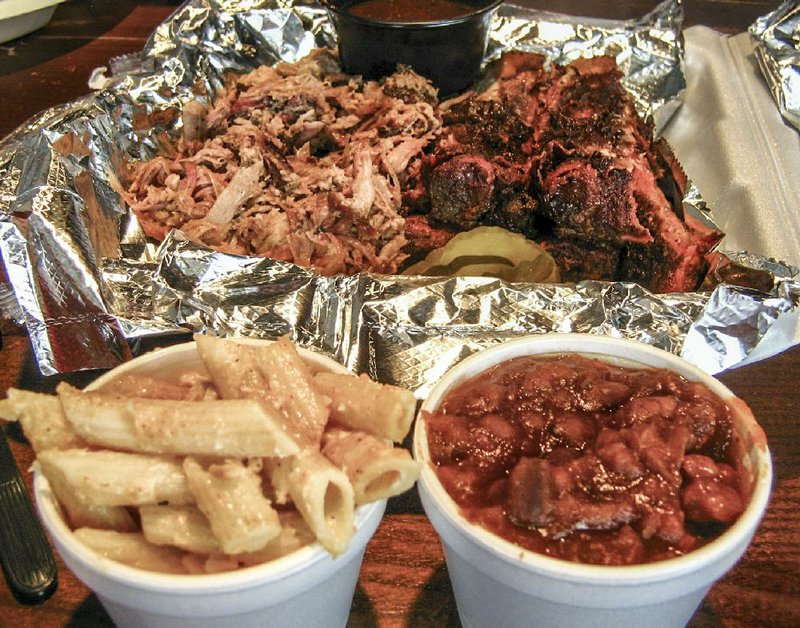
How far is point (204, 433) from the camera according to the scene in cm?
102

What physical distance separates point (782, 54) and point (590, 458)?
250 cm

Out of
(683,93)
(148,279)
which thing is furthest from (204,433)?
(683,93)

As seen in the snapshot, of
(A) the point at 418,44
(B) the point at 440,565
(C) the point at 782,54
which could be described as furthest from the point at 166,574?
(C) the point at 782,54

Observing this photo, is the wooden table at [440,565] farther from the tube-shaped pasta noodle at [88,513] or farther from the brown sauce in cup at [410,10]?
the brown sauce in cup at [410,10]

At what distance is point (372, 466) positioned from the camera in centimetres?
102

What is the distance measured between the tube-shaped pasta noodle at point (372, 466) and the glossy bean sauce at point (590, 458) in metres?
0.12

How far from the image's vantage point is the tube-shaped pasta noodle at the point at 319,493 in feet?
3.19

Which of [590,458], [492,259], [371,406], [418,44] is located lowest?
[492,259]

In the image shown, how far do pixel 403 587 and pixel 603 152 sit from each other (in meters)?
1.34

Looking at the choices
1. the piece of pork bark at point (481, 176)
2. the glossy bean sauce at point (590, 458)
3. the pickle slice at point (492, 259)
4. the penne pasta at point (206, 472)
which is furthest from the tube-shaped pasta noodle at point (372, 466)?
the piece of pork bark at point (481, 176)

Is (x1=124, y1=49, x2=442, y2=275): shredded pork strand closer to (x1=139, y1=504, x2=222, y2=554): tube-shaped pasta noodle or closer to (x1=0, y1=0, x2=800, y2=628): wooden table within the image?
(x1=0, y1=0, x2=800, y2=628): wooden table

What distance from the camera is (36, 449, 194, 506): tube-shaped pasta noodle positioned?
3.27ft

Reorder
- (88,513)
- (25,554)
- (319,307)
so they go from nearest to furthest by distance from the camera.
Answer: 1. (88,513)
2. (25,554)
3. (319,307)

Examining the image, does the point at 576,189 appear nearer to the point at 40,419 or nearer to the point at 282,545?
the point at 282,545
